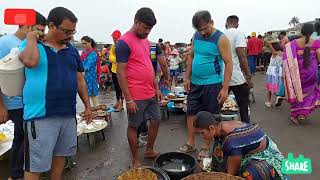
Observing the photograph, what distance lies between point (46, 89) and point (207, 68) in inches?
80.3

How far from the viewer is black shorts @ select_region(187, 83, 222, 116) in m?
3.85

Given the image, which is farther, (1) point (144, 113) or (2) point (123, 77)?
(1) point (144, 113)

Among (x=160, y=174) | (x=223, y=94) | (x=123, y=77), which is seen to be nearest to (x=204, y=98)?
(x=223, y=94)

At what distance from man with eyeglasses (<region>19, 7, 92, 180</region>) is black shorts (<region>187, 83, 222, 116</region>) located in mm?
1824

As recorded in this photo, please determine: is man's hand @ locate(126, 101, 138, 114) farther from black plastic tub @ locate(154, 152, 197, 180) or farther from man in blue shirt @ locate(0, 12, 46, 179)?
man in blue shirt @ locate(0, 12, 46, 179)

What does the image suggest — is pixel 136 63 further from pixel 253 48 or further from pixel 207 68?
pixel 253 48

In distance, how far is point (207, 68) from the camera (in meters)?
3.81

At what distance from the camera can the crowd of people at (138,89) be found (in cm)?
250

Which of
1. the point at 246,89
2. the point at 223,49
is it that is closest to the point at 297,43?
the point at 246,89

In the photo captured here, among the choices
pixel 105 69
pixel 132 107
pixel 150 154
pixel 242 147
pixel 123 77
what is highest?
pixel 123 77

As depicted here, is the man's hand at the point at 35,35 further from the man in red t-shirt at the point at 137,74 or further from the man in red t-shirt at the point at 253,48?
the man in red t-shirt at the point at 253,48

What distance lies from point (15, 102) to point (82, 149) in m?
1.70

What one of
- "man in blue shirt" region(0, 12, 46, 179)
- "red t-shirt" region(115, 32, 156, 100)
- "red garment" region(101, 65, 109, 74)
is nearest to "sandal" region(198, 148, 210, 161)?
"red t-shirt" region(115, 32, 156, 100)

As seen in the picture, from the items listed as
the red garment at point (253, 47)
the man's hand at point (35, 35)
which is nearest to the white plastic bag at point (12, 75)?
the man's hand at point (35, 35)
